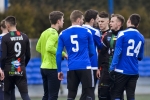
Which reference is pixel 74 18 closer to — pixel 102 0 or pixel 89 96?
pixel 89 96

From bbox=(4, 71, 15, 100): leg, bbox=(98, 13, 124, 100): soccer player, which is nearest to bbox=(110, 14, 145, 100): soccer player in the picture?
bbox=(98, 13, 124, 100): soccer player

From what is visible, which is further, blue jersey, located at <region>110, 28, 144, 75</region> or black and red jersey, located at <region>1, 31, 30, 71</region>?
black and red jersey, located at <region>1, 31, 30, 71</region>

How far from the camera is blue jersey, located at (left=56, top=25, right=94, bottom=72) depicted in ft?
39.0

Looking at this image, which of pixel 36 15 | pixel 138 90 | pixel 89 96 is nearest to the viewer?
pixel 89 96

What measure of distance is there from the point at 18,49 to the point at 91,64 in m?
1.62

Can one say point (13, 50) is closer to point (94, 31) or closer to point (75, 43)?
point (75, 43)

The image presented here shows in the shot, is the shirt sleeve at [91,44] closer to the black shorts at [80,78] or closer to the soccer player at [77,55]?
the soccer player at [77,55]

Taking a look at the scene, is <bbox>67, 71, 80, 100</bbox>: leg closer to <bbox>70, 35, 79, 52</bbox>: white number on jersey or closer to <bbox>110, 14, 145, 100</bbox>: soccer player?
<bbox>70, 35, 79, 52</bbox>: white number on jersey

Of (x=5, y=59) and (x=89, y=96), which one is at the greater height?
(x=5, y=59)

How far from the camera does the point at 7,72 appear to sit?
12.6 metres

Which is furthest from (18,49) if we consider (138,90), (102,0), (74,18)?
(102,0)

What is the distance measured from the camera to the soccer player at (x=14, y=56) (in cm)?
1247

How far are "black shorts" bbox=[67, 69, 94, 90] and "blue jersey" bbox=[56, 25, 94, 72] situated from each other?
10 cm

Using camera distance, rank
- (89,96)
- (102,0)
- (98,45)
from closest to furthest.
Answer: (89,96), (98,45), (102,0)
